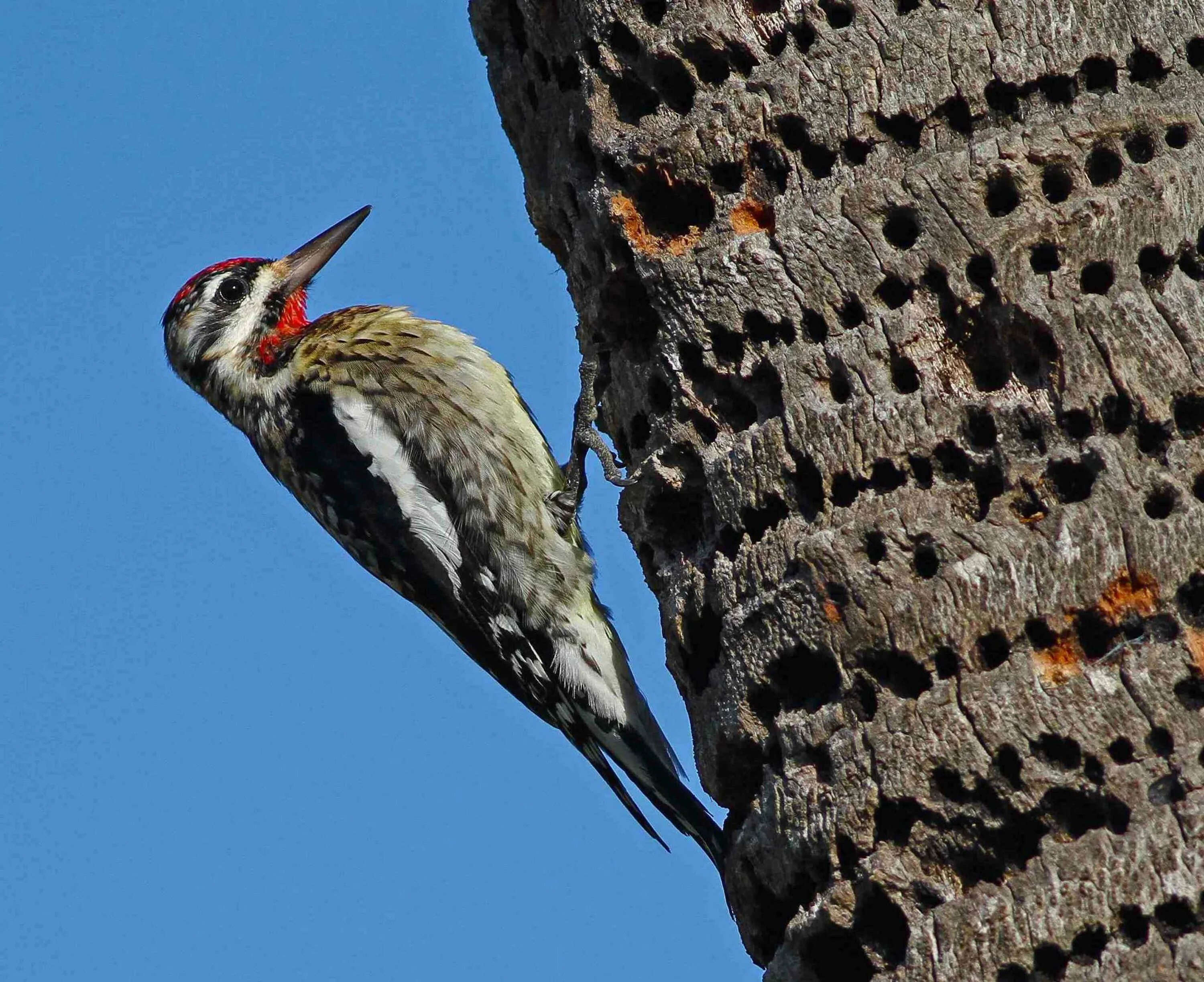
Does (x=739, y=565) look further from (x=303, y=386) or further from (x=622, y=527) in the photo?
(x=303, y=386)

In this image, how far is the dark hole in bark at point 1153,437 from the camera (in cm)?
270

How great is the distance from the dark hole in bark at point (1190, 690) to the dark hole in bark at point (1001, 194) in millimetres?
944

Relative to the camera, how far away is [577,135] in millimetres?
3535

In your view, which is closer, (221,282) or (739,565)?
(739,565)

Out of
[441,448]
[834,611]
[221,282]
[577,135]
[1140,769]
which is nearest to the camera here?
[1140,769]

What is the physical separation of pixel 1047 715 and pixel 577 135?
1.74 meters

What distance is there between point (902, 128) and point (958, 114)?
11 centimetres

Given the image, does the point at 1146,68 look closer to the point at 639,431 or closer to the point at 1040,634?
the point at 1040,634

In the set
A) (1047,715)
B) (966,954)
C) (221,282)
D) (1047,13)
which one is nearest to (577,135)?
(1047,13)

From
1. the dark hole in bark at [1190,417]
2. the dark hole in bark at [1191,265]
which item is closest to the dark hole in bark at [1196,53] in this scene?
the dark hole in bark at [1191,265]

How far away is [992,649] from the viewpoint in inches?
107

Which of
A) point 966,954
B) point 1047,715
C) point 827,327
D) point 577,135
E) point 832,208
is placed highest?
point 577,135

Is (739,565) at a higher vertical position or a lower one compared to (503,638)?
lower

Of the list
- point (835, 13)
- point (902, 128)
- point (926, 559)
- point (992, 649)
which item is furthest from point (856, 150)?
point (992, 649)
